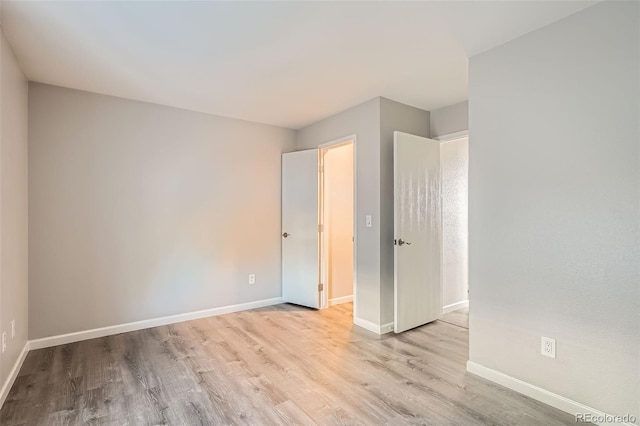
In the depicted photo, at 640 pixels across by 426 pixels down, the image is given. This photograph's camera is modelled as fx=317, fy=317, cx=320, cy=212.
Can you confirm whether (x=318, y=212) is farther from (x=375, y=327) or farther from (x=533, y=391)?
(x=533, y=391)

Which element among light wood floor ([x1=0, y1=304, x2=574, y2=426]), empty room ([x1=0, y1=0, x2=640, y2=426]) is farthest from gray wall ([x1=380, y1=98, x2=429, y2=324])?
light wood floor ([x1=0, y1=304, x2=574, y2=426])

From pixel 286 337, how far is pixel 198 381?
3.30ft

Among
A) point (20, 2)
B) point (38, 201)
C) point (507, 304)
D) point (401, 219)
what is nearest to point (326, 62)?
point (401, 219)

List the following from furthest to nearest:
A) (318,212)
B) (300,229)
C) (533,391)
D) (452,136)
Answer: (300,229), (318,212), (452,136), (533,391)

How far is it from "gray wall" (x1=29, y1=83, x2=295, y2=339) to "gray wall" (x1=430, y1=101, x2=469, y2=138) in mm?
2034

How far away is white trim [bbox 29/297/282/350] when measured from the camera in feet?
9.53

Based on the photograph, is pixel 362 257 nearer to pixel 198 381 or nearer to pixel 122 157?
pixel 198 381

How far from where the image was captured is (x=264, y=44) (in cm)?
221

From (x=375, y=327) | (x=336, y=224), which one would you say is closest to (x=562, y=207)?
(x=375, y=327)

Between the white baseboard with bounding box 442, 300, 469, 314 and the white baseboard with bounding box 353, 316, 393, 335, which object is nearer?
the white baseboard with bounding box 353, 316, 393, 335

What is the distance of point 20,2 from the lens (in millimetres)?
1789

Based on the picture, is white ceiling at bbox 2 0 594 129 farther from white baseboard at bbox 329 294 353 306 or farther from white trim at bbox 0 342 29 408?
white baseboard at bbox 329 294 353 306

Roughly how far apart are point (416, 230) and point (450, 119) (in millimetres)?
1311

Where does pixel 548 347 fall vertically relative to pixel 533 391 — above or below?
above
